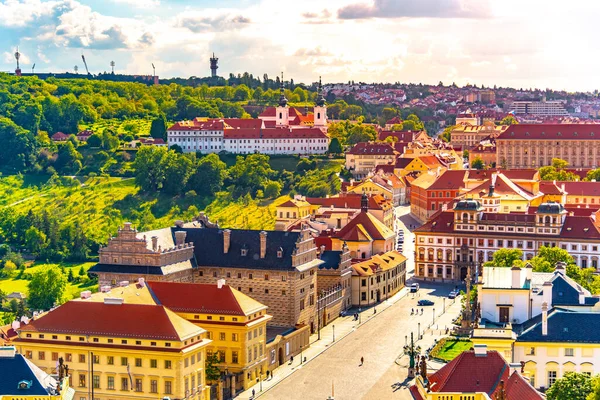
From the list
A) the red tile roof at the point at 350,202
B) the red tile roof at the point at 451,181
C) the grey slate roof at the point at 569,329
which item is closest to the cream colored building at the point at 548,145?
the red tile roof at the point at 451,181

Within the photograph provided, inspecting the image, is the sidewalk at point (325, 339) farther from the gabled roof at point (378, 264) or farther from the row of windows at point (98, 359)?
the row of windows at point (98, 359)

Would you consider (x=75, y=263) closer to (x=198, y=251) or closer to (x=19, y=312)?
(x=19, y=312)

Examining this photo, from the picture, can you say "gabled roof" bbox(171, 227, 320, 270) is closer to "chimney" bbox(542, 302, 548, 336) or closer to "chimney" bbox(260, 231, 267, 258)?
"chimney" bbox(260, 231, 267, 258)

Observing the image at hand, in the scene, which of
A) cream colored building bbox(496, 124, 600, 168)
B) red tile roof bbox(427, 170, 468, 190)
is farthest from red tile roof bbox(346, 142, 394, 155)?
red tile roof bbox(427, 170, 468, 190)

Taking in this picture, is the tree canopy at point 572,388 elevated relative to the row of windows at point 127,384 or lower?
elevated

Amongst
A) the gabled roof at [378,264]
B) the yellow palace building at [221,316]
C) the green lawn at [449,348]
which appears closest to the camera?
the yellow palace building at [221,316]

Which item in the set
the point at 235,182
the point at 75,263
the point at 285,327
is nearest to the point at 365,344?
the point at 285,327

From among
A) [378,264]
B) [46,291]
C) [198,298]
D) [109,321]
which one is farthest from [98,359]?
[46,291]

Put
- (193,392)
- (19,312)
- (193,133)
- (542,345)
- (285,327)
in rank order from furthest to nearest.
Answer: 1. (193,133)
2. (19,312)
3. (285,327)
4. (193,392)
5. (542,345)
